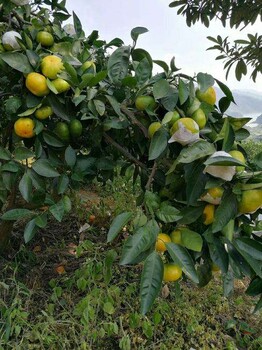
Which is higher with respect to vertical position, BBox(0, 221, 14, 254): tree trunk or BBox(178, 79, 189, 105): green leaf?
BBox(178, 79, 189, 105): green leaf

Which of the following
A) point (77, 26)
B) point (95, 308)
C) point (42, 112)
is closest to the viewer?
point (42, 112)

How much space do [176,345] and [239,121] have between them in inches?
31.5

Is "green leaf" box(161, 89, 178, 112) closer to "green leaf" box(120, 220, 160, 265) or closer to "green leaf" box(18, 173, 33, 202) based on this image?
"green leaf" box(120, 220, 160, 265)

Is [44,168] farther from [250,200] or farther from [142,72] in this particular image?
[250,200]

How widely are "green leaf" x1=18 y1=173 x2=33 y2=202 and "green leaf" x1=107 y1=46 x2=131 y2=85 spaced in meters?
0.28

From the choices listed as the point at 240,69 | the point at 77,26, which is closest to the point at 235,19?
the point at 240,69

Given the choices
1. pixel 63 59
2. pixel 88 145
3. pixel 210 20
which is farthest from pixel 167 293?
pixel 210 20

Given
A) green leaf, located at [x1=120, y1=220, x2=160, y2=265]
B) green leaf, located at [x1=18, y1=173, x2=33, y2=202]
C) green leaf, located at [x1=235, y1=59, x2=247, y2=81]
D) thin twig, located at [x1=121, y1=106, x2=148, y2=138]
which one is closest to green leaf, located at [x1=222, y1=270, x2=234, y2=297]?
green leaf, located at [x1=120, y1=220, x2=160, y2=265]

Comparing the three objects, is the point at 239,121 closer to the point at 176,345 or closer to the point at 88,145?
the point at 88,145

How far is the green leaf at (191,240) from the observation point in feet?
2.01

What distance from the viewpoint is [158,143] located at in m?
0.63

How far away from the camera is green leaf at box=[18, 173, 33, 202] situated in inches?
28.7

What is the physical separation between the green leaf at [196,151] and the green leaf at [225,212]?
8cm

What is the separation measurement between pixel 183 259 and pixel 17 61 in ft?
1.60
